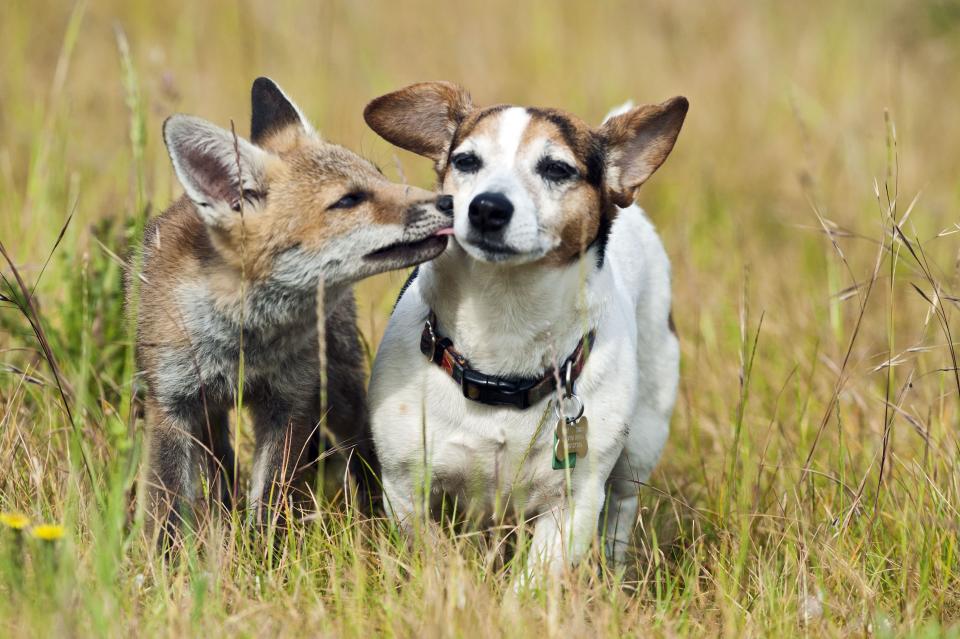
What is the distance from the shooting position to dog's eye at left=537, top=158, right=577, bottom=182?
12.5ft

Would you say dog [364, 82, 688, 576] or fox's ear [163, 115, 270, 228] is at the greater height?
fox's ear [163, 115, 270, 228]

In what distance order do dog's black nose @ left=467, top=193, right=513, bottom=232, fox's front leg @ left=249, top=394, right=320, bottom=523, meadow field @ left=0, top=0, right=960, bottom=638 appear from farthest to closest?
1. fox's front leg @ left=249, top=394, right=320, bottom=523
2. dog's black nose @ left=467, top=193, right=513, bottom=232
3. meadow field @ left=0, top=0, right=960, bottom=638

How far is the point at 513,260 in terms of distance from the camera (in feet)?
11.7

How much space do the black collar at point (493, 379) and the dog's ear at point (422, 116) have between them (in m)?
0.77

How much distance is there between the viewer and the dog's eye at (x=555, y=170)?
3823 millimetres

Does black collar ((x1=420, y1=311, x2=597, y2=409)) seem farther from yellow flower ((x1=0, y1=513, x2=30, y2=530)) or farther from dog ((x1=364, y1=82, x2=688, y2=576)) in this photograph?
yellow flower ((x1=0, y1=513, x2=30, y2=530))

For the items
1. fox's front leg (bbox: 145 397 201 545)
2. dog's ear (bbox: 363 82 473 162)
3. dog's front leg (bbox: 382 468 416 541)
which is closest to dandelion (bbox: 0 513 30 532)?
fox's front leg (bbox: 145 397 201 545)

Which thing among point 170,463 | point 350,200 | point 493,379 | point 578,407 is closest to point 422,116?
point 350,200

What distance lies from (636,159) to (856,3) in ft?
21.9

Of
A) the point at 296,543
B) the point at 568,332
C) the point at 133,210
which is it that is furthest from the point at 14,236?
the point at 568,332

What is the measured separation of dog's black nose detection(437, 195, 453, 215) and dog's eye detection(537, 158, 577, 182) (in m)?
0.31

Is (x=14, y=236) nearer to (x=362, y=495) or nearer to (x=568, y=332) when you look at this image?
(x=362, y=495)

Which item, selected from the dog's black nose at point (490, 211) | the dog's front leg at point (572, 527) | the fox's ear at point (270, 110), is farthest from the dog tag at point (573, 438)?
the fox's ear at point (270, 110)

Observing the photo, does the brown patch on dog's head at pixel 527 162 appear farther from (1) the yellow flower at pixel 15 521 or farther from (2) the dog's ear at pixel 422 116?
(1) the yellow flower at pixel 15 521
